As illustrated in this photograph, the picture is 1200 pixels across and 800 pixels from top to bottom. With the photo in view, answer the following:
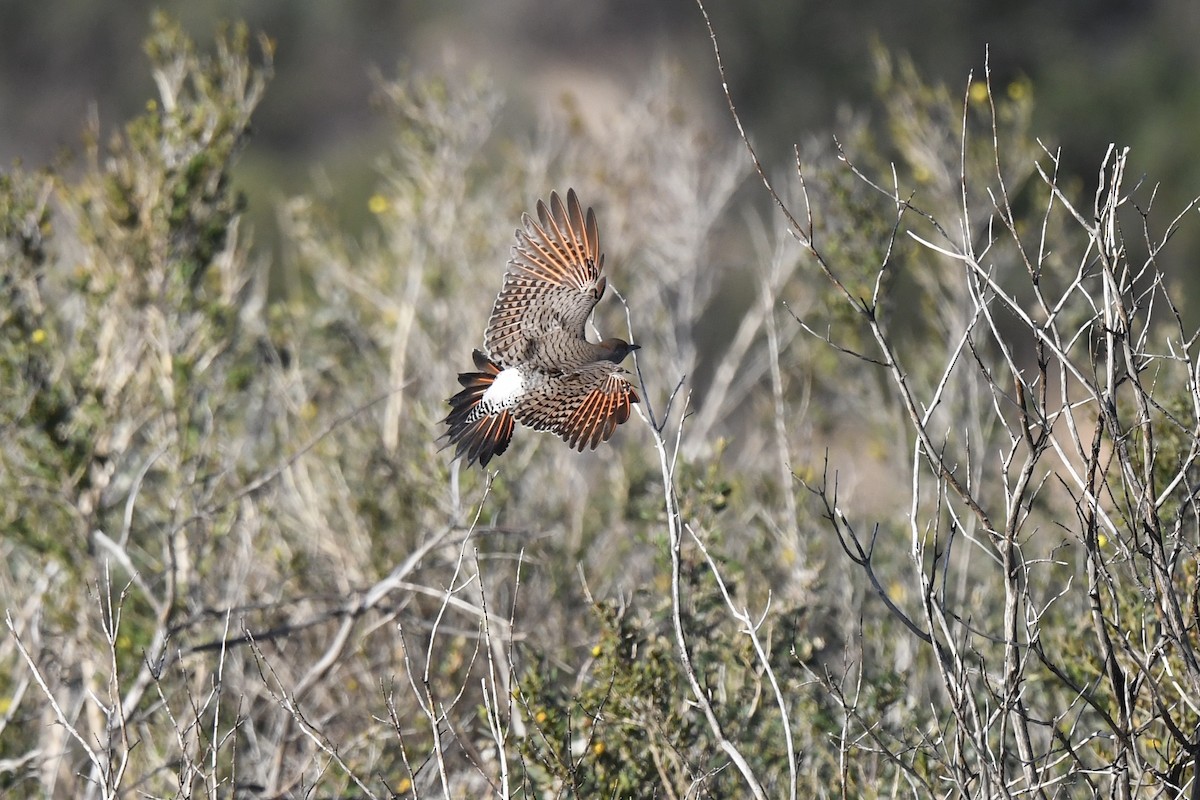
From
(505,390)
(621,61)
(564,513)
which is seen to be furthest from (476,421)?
(621,61)

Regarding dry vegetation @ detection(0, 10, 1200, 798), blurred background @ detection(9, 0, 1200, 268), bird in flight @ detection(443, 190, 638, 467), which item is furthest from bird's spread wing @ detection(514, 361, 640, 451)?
blurred background @ detection(9, 0, 1200, 268)

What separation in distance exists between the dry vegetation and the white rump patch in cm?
43

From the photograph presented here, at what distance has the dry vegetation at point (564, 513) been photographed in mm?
3051

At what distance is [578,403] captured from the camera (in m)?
3.92

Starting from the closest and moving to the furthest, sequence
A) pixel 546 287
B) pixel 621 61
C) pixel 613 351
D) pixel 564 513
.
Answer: pixel 613 351 → pixel 546 287 → pixel 564 513 → pixel 621 61

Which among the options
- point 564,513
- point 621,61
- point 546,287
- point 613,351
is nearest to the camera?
point 613,351

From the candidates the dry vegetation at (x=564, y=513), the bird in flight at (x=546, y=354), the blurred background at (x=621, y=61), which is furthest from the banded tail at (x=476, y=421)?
the blurred background at (x=621, y=61)

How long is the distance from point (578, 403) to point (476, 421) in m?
0.31

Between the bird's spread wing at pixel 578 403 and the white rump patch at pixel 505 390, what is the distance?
0.03 m

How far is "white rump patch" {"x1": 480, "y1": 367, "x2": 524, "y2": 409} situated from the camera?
390 cm

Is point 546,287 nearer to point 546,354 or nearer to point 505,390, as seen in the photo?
point 546,354

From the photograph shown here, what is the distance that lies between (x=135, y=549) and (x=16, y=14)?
3586 cm

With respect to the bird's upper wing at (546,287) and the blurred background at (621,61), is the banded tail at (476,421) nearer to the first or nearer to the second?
the bird's upper wing at (546,287)

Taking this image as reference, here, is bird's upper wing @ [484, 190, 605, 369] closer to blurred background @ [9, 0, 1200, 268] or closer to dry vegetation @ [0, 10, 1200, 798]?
dry vegetation @ [0, 10, 1200, 798]
